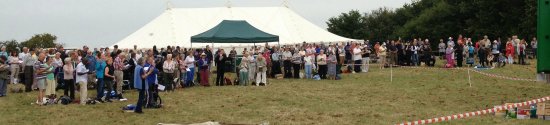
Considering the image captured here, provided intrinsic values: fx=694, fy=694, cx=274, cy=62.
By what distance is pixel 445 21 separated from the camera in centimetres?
5944

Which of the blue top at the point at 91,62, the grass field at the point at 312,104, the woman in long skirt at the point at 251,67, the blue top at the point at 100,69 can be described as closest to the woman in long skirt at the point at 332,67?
the grass field at the point at 312,104

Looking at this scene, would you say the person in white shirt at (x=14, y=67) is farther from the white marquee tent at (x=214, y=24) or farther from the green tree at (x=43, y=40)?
the green tree at (x=43, y=40)

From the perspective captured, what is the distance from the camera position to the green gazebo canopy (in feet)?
87.9

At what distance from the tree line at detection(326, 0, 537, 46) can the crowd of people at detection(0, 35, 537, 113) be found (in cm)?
1794

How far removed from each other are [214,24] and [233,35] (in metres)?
13.2

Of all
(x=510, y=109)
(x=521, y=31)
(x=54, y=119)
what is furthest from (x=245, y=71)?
(x=521, y=31)

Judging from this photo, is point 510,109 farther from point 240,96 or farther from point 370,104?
point 240,96

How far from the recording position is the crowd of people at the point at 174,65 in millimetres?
16594

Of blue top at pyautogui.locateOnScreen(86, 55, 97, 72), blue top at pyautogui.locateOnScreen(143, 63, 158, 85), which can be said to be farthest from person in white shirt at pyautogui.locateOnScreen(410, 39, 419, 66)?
blue top at pyautogui.locateOnScreen(143, 63, 158, 85)

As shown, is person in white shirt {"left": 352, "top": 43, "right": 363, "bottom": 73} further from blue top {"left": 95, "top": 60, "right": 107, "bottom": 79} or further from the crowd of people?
blue top {"left": 95, "top": 60, "right": 107, "bottom": 79}

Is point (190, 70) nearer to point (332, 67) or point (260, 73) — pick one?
point (260, 73)

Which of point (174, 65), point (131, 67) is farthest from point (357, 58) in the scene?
point (131, 67)

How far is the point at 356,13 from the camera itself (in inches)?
2958

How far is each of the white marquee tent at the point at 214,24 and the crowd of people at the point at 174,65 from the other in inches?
279
